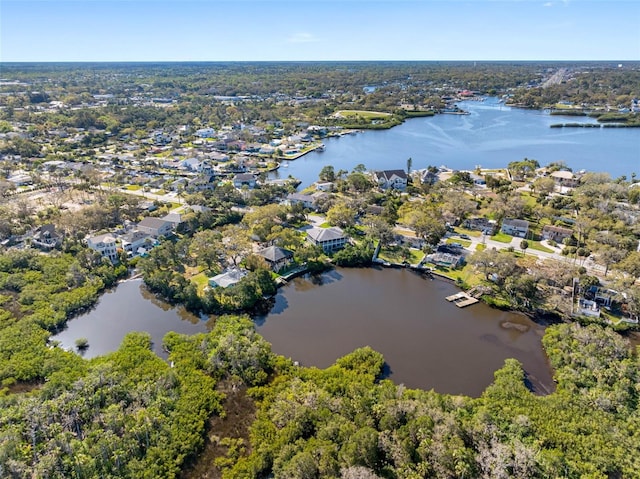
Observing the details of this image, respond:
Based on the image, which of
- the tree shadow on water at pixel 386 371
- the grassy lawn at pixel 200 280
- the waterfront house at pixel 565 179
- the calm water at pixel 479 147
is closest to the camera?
the tree shadow on water at pixel 386 371

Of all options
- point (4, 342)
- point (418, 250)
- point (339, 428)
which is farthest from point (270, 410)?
point (418, 250)

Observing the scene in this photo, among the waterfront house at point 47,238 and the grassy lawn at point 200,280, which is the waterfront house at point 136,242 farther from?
the grassy lawn at point 200,280

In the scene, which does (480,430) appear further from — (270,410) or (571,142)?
(571,142)

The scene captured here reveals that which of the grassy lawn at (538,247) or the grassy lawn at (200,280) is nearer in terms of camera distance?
the grassy lawn at (200,280)

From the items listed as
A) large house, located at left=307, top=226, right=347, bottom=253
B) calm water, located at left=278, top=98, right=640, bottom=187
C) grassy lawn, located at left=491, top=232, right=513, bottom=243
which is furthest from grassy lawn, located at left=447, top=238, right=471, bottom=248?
calm water, located at left=278, top=98, right=640, bottom=187

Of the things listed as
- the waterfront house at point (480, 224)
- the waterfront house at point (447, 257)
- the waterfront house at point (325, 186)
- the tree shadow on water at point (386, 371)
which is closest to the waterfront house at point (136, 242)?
the waterfront house at point (325, 186)

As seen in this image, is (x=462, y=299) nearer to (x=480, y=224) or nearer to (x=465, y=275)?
(x=465, y=275)

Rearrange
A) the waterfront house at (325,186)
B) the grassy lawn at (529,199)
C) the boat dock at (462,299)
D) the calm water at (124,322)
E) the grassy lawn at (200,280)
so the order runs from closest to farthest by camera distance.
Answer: the calm water at (124,322)
the boat dock at (462,299)
the grassy lawn at (200,280)
the grassy lawn at (529,199)
the waterfront house at (325,186)

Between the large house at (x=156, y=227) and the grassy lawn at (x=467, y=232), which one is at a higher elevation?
the large house at (x=156, y=227)
